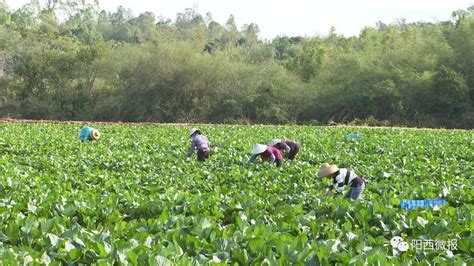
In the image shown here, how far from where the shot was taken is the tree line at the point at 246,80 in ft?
130

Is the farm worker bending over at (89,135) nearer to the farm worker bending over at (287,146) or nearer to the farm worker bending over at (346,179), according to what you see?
the farm worker bending over at (287,146)

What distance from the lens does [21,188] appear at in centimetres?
799

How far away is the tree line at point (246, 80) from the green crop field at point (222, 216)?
28.8m

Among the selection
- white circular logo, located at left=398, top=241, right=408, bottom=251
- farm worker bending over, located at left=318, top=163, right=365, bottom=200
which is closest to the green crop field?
white circular logo, located at left=398, top=241, right=408, bottom=251

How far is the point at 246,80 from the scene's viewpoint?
159 ft

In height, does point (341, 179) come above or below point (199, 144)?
above

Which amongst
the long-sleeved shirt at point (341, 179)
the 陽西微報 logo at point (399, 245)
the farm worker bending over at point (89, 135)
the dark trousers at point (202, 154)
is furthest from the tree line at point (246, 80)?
the 陽西微報 logo at point (399, 245)

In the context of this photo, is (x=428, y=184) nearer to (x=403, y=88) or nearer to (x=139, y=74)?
(x=403, y=88)

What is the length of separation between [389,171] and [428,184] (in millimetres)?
2628

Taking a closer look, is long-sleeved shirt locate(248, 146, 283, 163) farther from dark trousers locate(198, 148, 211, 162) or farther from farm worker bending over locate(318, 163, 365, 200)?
farm worker bending over locate(318, 163, 365, 200)

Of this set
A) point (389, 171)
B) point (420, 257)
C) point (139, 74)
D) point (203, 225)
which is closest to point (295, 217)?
point (203, 225)

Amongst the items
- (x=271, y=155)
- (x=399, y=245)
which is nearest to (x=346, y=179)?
(x=399, y=245)

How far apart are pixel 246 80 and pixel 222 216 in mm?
42377

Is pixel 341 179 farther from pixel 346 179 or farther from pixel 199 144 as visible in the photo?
pixel 199 144
